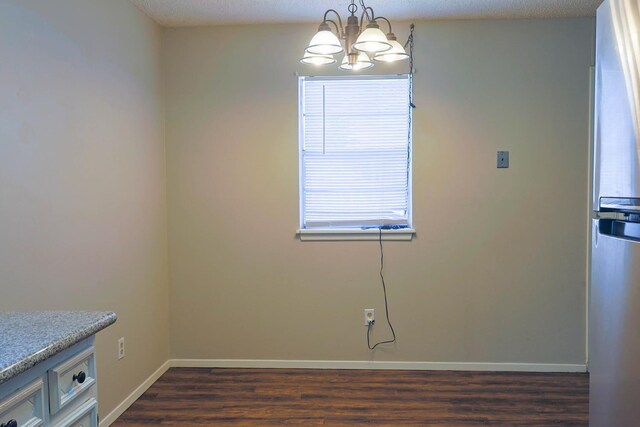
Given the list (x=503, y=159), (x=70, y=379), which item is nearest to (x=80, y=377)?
(x=70, y=379)

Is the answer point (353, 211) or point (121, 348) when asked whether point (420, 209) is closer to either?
point (353, 211)

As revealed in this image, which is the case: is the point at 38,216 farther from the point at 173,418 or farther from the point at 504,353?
the point at 504,353

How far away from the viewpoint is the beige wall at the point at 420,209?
3100 millimetres

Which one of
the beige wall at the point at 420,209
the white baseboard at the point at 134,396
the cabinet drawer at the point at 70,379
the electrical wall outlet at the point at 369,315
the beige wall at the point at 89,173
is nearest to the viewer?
the cabinet drawer at the point at 70,379

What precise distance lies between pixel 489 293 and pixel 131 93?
269 centimetres

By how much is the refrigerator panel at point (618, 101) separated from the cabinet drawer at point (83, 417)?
1779 mm

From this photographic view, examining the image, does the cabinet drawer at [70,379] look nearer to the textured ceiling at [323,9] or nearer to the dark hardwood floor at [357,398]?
the dark hardwood floor at [357,398]

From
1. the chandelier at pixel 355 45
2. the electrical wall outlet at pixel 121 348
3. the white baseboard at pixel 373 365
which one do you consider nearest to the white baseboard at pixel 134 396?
the white baseboard at pixel 373 365

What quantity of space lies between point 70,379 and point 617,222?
5.74 ft

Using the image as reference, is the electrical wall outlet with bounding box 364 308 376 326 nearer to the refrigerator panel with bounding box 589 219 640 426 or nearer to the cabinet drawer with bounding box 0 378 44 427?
the refrigerator panel with bounding box 589 219 640 426

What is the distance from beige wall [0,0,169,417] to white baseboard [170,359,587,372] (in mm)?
315

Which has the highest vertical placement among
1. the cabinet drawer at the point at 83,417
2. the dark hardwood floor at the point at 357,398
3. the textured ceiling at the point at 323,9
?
the textured ceiling at the point at 323,9

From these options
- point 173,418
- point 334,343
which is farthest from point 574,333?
point 173,418

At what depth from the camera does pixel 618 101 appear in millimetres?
1487
